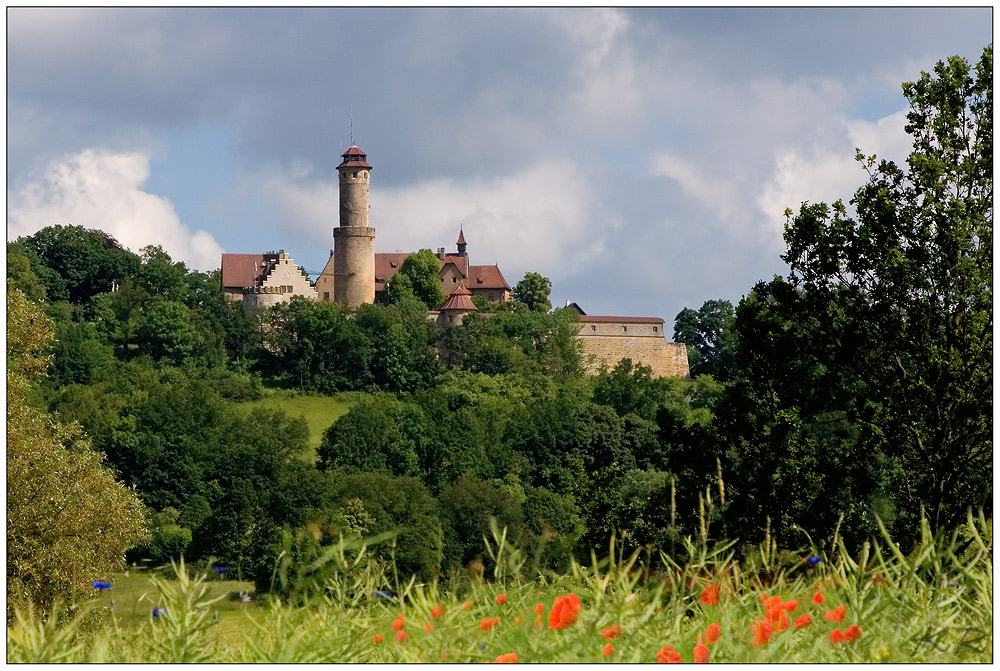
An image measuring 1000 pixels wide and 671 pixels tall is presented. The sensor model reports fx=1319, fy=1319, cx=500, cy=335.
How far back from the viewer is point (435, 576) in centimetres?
450

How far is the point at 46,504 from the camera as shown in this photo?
13.3 meters

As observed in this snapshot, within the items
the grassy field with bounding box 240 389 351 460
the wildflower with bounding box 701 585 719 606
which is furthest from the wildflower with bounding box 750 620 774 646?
the grassy field with bounding box 240 389 351 460

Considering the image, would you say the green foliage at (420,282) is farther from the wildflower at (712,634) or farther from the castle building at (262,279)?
the wildflower at (712,634)

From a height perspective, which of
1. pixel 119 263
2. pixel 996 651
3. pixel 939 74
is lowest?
pixel 996 651

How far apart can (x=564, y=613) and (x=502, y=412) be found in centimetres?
6027

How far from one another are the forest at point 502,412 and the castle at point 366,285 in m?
1.75

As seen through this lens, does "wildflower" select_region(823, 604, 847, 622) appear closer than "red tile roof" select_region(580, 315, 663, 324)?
Yes

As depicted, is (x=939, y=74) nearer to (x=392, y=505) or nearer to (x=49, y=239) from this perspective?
(x=392, y=505)

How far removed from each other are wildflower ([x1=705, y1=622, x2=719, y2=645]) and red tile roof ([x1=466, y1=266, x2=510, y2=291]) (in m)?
80.2

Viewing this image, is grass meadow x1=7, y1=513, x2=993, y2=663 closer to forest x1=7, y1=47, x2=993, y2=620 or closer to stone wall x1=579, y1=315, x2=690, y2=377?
forest x1=7, y1=47, x2=993, y2=620

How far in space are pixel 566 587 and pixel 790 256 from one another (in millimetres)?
7553

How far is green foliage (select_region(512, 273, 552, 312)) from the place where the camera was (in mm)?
78750

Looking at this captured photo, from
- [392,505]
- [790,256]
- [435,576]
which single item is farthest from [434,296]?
[435,576]

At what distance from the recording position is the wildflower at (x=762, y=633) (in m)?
3.48
